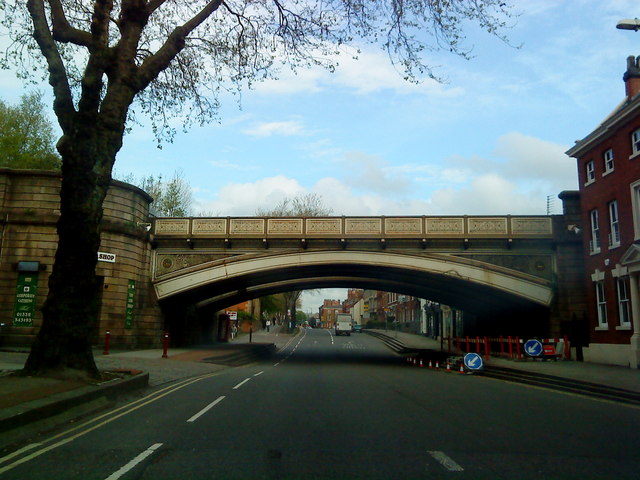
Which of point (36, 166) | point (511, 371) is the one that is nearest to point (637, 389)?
point (511, 371)

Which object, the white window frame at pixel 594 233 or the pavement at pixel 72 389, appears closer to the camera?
the pavement at pixel 72 389

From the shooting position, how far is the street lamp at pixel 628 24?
13.7 m

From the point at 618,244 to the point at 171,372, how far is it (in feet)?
55.6

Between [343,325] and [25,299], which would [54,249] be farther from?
[343,325]

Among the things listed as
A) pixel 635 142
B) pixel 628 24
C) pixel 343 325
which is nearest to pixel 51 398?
pixel 628 24

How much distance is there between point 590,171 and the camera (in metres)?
24.1

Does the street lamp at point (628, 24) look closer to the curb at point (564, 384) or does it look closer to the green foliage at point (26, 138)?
the curb at point (564, 384)

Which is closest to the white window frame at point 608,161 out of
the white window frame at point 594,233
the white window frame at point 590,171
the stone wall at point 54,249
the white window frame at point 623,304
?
the white window frame at point 590,171

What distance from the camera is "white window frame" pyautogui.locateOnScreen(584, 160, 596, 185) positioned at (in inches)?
927

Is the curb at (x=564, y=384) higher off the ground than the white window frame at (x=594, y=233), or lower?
lower

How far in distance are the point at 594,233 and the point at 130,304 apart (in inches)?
848

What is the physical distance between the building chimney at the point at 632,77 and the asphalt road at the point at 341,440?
16.8 m

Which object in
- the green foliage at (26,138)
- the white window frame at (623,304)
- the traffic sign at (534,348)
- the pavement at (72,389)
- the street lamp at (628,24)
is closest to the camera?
the pavement at (72,389)

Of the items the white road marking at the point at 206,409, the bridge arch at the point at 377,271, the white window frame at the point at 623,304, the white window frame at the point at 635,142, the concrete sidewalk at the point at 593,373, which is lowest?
the white road marking at the point at 206,409
